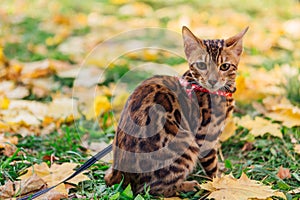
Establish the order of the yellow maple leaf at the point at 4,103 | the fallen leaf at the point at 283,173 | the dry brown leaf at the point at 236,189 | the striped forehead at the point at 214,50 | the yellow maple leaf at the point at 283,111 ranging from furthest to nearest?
the yellow maple leaf at the point at 4,103 → the yellow maple leaf at the point at 283,111 → the fallen leaf at the point at 283,173 → the striped forehead at the point at 214,50 → the dry brown leaf at the point at 236,189

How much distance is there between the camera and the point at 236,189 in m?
2.75

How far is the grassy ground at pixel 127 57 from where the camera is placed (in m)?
3.17

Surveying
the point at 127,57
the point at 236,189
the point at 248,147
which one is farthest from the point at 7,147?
the point at 127,57

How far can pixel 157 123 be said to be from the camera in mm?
2787

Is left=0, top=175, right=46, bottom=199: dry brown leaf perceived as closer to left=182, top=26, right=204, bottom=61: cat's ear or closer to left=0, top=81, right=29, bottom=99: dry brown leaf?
left=182, top=26, right=204, bottom=61: cat's ear

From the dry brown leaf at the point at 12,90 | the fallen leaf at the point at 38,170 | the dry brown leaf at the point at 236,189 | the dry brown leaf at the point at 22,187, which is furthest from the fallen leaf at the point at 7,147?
the dry brown leaf at the point at 236,189

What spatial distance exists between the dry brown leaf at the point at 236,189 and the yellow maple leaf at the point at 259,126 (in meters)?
0.80

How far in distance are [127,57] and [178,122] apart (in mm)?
2438

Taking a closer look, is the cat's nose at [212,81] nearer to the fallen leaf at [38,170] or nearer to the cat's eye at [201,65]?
the cat's eye at [201,65]

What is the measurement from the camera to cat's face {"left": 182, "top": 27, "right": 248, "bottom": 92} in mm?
2887

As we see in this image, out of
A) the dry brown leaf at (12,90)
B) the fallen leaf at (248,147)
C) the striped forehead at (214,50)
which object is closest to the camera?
the striped forehead at (214,50)

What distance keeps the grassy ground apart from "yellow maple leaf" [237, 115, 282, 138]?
0.06 metres

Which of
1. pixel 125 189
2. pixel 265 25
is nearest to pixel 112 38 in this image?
pixel 265 25

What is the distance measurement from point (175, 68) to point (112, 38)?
48.4 inches
